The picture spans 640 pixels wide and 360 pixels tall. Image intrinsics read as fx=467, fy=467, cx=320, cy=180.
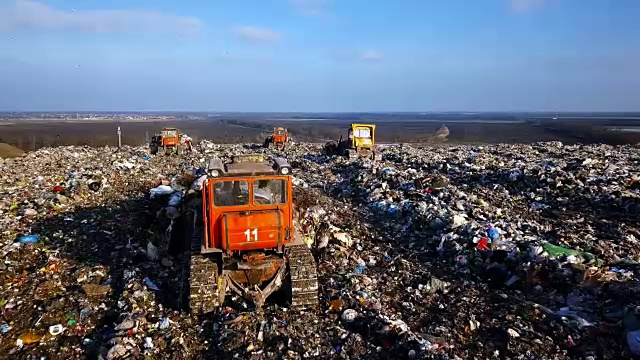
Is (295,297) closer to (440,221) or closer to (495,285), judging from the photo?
(495,285)

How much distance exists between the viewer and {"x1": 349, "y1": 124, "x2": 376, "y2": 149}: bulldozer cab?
2138cm

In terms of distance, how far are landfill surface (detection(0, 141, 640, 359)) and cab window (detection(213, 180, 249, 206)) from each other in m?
1.21

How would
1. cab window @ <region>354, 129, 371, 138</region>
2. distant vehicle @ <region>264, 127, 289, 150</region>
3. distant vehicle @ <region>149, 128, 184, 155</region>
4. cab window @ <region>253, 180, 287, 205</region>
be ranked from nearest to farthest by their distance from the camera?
cab window @ <region>253, 180, 287, 205</region>, cab window @ <region>354, 129, 371, 138</region>, distant vehicle @ <region>149, 128, 184, 155</region>, distant vehicle @ <region>264, 127, 289, 150</region>

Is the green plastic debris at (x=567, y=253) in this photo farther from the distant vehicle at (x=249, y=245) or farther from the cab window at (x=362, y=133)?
the cab window at (x=362, y=133)

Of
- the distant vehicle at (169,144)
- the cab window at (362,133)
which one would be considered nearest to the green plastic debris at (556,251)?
the cab window at (362,133)

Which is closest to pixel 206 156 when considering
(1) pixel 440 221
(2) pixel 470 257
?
(1) pixel 440 221

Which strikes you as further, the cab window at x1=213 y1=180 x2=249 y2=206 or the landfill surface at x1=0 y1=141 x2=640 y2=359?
the cab window at x1=213 y1=180 x2=249 y2=206

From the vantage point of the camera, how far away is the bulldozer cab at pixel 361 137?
70.2 ft

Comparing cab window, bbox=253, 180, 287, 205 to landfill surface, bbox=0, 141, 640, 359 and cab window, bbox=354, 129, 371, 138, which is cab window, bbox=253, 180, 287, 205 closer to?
landfill surface, bbox=0, 141, 640, 359

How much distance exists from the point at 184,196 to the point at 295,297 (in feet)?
16.5

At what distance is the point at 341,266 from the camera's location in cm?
699

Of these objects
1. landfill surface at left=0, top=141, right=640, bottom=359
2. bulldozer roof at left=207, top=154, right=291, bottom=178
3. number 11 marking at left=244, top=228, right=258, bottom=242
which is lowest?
landfill surface at left=0, top=141, right=640, bottom=359

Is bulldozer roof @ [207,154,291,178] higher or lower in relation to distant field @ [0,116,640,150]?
higher

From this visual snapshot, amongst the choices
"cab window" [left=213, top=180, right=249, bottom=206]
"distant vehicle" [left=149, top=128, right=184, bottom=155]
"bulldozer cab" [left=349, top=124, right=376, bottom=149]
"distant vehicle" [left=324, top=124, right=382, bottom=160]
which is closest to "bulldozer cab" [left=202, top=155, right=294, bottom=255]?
"cab window" [left=213, top=180, right=249, bottom=206]
